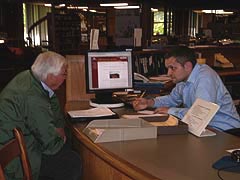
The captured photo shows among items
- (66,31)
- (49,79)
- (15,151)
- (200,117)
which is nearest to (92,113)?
(49,79)

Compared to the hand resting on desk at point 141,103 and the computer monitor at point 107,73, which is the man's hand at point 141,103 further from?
the computer monitor at point 107,73

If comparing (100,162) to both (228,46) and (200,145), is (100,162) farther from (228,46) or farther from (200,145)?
(228,46)

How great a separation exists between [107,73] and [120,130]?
3.95ft

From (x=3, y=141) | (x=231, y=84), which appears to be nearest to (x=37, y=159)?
(x=3, y=141)

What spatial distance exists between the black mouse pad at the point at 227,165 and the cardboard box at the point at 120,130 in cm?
49

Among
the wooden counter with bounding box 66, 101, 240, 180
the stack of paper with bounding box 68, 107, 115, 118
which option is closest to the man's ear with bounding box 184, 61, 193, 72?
the stack of paper with bounding box 68, 107, 115, 118

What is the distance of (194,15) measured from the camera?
1653cm

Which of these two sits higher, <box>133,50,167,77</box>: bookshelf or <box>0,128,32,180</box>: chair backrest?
<box>133,50,167,77</box>: bookshelf

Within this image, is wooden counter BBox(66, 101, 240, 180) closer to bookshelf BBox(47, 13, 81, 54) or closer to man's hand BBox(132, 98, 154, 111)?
man's hand BBox(132, 98, 154, 111)

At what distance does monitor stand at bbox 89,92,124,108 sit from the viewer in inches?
129

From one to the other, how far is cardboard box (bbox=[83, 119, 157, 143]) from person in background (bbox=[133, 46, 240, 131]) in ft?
1.72

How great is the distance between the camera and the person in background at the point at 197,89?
2.88m

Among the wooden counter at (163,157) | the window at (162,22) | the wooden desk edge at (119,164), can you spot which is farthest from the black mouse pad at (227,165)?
the window at (162,22)

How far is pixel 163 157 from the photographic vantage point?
2012 mm
